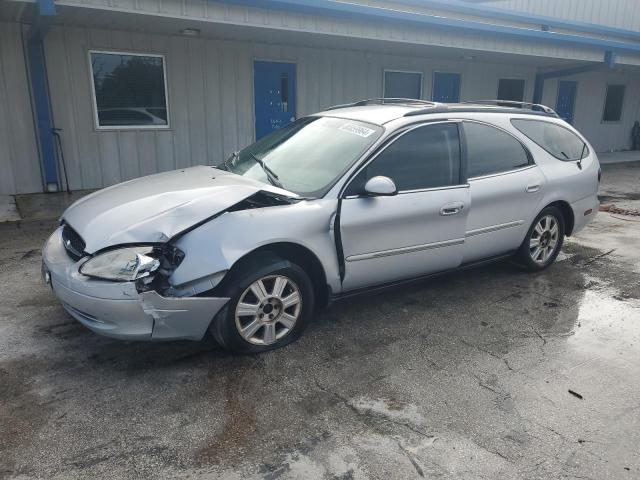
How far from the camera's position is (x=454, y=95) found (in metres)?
13.6

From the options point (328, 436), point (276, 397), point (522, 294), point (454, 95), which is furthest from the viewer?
point (454, 95)

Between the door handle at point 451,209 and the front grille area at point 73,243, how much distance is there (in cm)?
269

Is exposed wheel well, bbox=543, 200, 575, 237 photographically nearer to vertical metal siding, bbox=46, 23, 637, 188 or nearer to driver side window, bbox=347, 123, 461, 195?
driver side window, bbox=347, 123, 461, 195

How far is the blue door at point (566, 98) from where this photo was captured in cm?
1630

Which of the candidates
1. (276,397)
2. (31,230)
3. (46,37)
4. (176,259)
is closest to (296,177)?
(176,259)

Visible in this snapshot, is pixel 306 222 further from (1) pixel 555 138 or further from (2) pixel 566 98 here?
(2) pixel 566 98

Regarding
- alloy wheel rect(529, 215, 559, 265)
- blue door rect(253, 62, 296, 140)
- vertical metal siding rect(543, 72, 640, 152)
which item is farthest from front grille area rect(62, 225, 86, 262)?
vertical metal siding rect(543, 72, 640, 152)

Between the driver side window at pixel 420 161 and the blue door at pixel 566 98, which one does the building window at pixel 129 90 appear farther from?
the blue door at pixel 566 98

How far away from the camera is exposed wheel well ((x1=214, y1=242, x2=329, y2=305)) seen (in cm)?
331

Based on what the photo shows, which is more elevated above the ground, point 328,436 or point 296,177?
point 296,177

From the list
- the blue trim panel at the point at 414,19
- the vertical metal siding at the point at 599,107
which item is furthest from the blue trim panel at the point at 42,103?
the vertical metal siding at the point at 599,107

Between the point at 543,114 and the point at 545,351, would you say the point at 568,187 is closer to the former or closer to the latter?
the point at 543,114

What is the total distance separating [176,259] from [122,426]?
973 mm

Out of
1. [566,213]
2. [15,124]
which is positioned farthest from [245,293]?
[15,124]
